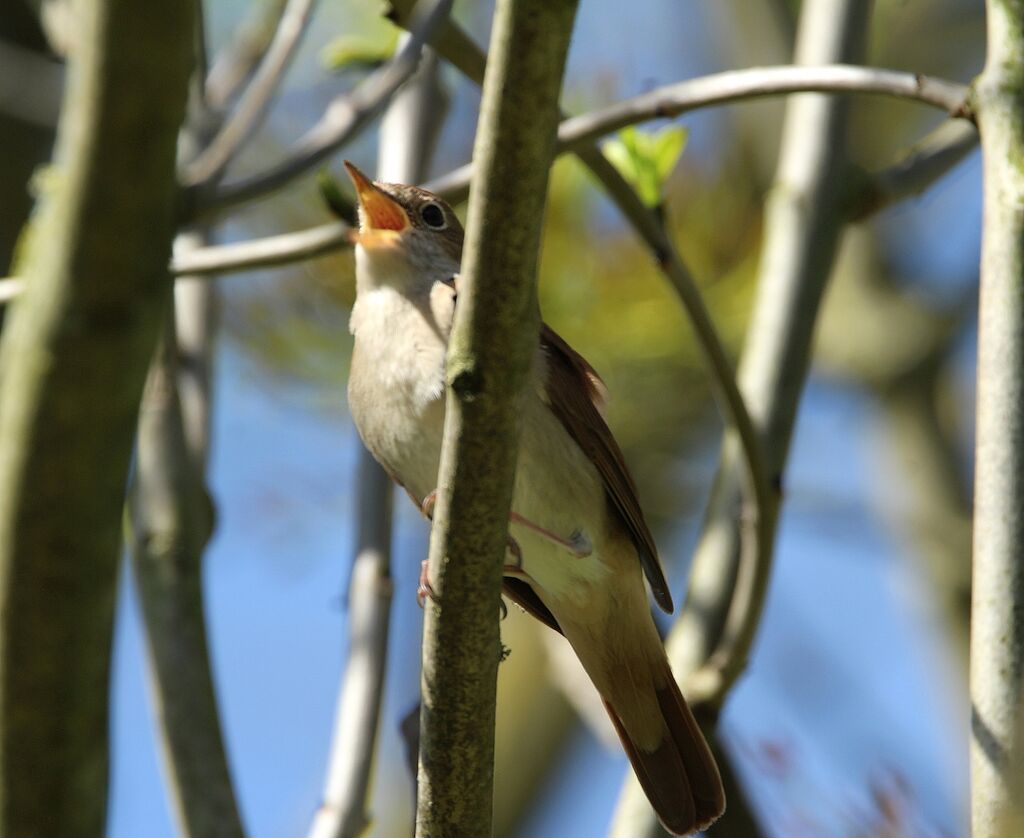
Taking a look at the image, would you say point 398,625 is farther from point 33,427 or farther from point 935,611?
point 33,427

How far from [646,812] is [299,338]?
3335 millimetres

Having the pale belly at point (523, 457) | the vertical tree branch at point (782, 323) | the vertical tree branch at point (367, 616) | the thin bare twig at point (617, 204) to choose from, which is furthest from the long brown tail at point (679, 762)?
the thin bare twig at point (617, 204)

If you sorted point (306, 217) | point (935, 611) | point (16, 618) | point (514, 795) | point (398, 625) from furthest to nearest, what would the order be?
point (514, 795), point (935, 611), point (398, 625), point (306, 217), point (16, 618)

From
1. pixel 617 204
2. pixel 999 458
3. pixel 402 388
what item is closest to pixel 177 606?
pixel 402 388

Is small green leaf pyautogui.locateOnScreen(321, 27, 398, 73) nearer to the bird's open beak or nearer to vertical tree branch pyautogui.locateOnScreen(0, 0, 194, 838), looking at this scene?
the bird's open beak

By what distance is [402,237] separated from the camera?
3512mm

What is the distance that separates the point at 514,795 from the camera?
7.45 meters

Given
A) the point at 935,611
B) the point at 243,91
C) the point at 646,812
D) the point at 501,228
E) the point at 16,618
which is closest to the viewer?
the point at 501,228

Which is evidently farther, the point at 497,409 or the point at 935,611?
the point at 935,611

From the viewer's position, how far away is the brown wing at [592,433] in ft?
10.9

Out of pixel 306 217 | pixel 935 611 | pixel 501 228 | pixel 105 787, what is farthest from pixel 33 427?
pixel 935 611

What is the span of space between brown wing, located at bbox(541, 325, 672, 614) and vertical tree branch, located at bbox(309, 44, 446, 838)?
0.63 m

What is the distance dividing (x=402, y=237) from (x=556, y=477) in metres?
0.69

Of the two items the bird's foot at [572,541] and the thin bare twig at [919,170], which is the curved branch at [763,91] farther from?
the bird's foot at [572,541]
